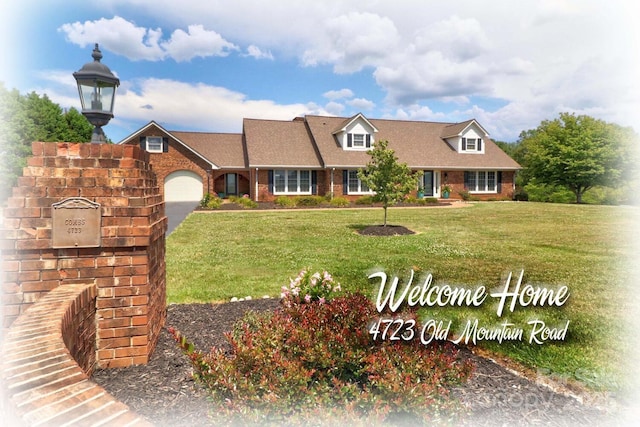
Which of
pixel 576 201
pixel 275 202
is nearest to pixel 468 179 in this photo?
pixel 576 201

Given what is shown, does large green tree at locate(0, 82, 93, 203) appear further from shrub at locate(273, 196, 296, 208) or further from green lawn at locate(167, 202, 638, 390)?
green lawn at locate(167, 202, 638, 390)

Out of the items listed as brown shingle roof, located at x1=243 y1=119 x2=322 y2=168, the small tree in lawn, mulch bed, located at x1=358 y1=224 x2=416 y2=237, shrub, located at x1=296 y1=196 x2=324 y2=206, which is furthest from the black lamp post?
brown shingle roof, located at x1=243 y1=119 x2=322 y2=168

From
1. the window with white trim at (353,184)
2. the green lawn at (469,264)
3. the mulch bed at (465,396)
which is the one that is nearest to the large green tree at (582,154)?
the window with white trim at (353,184)

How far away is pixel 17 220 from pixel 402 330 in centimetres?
345

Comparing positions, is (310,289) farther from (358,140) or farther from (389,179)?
(358,140)

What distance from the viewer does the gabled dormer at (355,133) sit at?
2958cm

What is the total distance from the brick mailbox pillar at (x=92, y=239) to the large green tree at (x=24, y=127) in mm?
26788

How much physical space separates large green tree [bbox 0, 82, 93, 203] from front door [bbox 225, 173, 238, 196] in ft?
34.0

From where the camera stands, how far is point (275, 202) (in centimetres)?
2678

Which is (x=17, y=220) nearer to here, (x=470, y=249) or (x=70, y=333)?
(x=70, y=333)

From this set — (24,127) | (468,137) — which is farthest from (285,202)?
(24,127)

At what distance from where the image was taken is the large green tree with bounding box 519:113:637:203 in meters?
31.2

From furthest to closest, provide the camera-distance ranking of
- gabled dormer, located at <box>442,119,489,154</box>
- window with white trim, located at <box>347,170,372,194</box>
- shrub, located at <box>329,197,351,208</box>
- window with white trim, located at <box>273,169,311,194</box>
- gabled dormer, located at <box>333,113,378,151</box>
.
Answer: gabled dormer, located at <box>442,119,489,154</box>
gabled dormer, located at <box>333,113,378,151</box>
window with white trim, located at <box>347,170,372,194</box>
window with white trim, located at <box>273,169,311,194</box>
shrub, located at <box>329,197,351,208</box>

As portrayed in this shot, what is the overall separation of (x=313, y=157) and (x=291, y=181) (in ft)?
7.98
